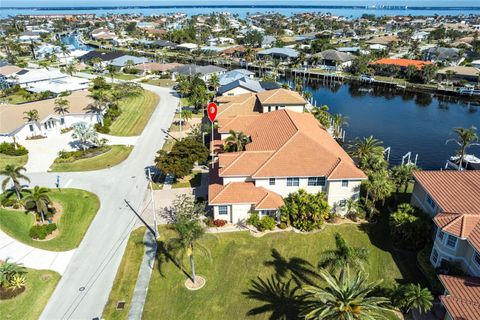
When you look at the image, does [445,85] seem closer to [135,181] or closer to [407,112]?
[407,112]

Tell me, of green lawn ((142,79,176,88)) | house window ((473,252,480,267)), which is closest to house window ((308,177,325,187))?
house window ((473,252,480,267))

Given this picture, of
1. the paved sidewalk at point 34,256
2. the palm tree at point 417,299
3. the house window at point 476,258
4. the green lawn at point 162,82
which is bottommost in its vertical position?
the paved sidewalk at point 34,256

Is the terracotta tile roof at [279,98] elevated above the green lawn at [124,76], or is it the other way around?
the terracotta tile roof at [279,98]

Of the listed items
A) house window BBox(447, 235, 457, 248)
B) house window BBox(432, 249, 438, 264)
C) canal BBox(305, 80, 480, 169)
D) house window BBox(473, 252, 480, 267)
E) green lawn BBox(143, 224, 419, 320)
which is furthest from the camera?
canal BBox(305, 80, 480, 169)

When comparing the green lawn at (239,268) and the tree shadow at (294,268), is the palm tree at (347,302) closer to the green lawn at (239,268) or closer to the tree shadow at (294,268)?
the green lawn at (239,268)

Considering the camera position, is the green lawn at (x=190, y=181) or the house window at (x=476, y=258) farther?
the green lawn at (x=190, y=181)

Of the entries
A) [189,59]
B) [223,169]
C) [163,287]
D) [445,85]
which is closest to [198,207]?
[223,169]

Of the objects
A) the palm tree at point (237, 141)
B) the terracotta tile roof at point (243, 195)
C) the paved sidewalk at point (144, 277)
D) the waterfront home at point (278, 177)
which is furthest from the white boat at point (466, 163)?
the paved sidewalk at point (144, 277)

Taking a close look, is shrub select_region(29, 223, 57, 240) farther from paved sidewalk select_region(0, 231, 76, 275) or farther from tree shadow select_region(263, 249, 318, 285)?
tree shadow select_region(263, 249, 318, 285)
